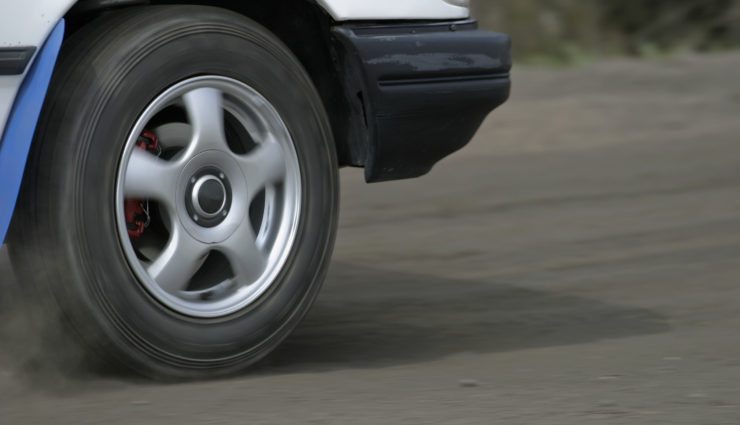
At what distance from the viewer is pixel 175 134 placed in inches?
166

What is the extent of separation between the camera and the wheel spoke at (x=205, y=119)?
4.17m

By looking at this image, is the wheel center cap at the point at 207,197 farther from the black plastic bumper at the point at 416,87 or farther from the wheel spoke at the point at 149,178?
the black plastic bumper at the point at 416,87

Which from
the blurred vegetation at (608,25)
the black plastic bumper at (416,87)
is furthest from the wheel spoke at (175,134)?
the blurred vegetation at (608,25)

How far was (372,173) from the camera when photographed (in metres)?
4.61

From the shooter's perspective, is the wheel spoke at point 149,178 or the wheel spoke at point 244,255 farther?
the wheel spoke at point 244,255

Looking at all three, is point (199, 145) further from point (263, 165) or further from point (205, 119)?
point (263, 165)

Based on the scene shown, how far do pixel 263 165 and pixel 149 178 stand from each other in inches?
14.0

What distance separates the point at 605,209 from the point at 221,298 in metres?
3.72

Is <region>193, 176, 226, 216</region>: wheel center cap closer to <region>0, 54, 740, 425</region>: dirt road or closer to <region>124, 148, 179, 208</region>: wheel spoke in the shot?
<region>124, 148, 179, 208</region>: wheel spoke

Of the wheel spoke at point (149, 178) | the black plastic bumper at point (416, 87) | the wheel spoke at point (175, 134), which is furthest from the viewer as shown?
the black plastic bumper at point (416, 87)

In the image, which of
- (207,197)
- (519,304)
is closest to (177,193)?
(207,197)

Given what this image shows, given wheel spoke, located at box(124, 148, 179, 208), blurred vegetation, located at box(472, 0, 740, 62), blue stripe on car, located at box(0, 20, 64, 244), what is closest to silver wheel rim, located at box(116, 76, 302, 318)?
wheel spoke, located at box(124, 148, 179, 208)

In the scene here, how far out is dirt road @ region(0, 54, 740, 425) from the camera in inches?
154

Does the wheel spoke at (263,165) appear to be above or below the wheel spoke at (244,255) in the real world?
above
